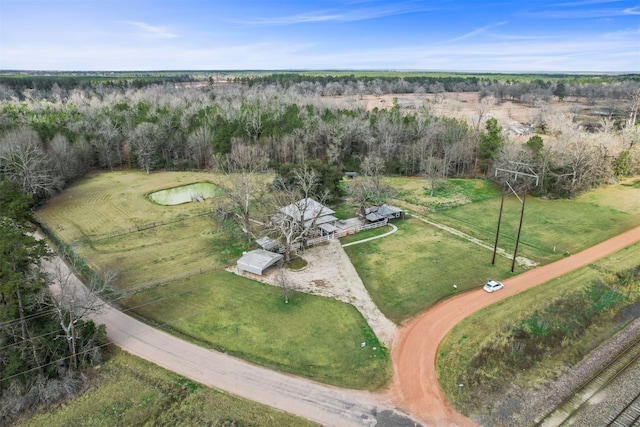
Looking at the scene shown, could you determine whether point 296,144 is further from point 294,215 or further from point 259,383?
point 259,383

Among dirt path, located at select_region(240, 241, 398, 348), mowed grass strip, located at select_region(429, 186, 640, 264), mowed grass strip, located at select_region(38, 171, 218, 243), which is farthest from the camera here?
mowed grass strip, located at select_region(38, 171, 218, 243)

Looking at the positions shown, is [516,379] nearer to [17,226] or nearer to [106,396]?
[106,396]

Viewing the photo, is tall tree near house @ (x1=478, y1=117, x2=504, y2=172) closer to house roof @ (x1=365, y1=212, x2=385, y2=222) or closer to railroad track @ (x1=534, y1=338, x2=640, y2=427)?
house roof @ (x1=365, y1=212, x2=385, y2=222)

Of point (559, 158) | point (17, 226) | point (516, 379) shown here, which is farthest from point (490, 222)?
point (17, 226)

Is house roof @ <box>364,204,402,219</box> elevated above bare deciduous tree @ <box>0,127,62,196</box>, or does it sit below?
below

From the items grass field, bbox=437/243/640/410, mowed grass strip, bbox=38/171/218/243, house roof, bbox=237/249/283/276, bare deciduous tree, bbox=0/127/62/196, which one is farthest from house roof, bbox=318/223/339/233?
bare deciduous tree, bbox=0/127/62/196

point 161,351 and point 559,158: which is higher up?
point 559,158

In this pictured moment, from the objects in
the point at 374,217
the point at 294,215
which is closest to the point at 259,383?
the point at 294,215

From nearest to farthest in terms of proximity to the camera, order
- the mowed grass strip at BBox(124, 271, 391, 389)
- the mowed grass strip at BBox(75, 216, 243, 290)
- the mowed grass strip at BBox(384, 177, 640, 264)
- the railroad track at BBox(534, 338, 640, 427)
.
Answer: the railroad track at BBox(534, 338, 640, 427)
the mowed grass strip at BBox(124, 271, 391, 389)
the mowed grass strip at BBox(75, 216, 243, 290)
the mowed grass strip at BBox(384, 177, 640, 264)
